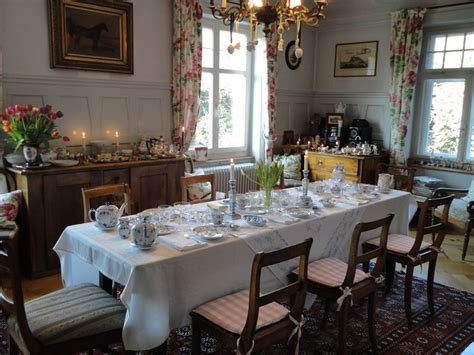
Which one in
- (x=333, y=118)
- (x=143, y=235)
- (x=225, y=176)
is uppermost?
(x=333, y=118)

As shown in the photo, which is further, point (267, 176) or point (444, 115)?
point (444, 115)

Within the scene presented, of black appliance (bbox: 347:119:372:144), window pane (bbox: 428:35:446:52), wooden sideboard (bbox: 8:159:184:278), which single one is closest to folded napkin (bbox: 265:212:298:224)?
wooden sideboard (bbox: 8:159:184:278)

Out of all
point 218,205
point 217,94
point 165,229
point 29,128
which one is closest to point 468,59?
point 217,94

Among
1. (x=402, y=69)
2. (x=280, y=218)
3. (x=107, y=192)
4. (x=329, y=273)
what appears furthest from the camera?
(x=402, y=69)

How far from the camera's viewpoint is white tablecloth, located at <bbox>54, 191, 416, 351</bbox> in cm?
191

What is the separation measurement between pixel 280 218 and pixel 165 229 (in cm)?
75

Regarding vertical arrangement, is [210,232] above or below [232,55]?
below

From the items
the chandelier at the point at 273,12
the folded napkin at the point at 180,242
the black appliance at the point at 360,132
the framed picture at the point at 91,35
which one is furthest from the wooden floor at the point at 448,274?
the chandelier at the point at 273,12

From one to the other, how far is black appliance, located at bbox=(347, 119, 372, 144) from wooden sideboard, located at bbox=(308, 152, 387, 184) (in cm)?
36

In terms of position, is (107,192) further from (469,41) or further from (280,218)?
(469,41)

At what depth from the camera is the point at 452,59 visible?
540cm

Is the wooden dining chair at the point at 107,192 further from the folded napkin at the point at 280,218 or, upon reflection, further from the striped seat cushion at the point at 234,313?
the striped seat cushion at the point at 234,313

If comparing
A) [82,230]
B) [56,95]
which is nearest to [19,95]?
[56,95]

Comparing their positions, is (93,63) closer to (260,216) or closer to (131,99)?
(131,99)
